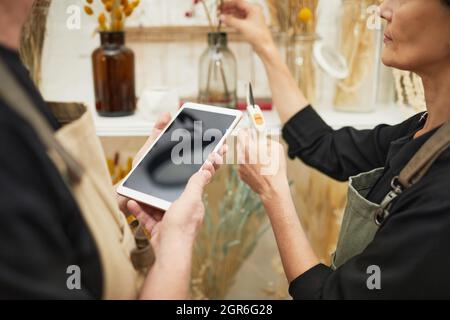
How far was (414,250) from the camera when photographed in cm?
63

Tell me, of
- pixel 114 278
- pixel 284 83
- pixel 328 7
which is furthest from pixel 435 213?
pixel 328 7

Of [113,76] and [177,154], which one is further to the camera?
[113,76]

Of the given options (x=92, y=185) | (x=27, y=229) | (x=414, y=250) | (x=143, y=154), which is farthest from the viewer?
(x=143, y=154)

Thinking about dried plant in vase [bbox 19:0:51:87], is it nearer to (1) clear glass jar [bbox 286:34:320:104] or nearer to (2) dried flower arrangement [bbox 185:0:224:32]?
(2) dried flower arrangement [bbox 185:0:224:32]

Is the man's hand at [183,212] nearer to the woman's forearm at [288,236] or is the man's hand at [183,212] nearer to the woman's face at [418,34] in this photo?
the woman's forearm at [288,236]

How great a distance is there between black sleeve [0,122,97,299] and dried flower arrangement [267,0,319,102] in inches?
37.4

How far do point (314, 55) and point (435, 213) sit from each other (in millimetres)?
691

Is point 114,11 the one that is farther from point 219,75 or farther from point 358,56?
point 358,56

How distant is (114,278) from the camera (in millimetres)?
502

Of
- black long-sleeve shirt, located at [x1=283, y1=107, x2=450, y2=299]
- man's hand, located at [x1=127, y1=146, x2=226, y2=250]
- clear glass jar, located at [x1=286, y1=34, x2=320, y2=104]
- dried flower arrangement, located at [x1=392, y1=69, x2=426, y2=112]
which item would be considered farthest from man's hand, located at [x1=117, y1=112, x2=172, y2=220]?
dried flower arrangement, located at [x1=392, y1=69, x2=426, y2=112]

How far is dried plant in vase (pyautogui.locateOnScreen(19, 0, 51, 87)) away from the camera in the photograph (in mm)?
1122

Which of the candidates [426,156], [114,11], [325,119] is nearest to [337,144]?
[325,119]

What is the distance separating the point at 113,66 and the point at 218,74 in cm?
28

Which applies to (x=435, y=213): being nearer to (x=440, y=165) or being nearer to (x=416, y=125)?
(x=440, y=165)
